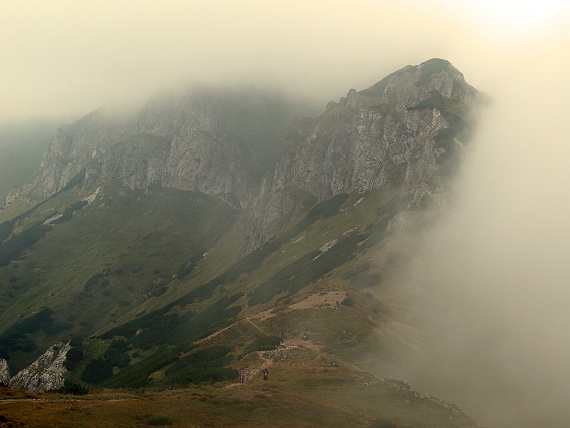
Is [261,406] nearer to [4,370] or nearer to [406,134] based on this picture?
[4,370]

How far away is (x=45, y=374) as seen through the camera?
4739 inches

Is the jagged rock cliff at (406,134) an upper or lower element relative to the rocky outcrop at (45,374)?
upper

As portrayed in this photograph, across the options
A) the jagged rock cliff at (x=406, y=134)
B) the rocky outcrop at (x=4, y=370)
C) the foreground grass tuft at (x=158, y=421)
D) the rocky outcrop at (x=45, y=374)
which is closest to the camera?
the foreground grass tuft at (x=158, y=421)

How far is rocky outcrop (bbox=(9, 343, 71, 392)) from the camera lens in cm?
11475

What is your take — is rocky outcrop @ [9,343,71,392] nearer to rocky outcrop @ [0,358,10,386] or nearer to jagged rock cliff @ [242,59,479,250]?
rocky outcrop @ [0,358,10,386]

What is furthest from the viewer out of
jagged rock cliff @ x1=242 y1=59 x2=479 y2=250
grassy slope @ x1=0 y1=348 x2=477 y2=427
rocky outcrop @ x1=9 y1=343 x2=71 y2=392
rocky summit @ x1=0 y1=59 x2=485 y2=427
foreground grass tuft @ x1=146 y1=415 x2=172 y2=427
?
jagged rock cliff @ x1=242 y1=59 x2=479 y2=250

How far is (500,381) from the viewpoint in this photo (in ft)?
207

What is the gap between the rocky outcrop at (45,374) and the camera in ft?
376

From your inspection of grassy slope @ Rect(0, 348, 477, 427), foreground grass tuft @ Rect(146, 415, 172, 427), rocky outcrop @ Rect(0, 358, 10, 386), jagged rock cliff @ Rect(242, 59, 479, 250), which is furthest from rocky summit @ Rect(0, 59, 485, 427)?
foreground grass tuft @ Rect(146, 415, 172, 427)

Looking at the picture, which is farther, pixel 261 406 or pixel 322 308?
pixel 322 308

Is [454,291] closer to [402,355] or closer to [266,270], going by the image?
[402,355]

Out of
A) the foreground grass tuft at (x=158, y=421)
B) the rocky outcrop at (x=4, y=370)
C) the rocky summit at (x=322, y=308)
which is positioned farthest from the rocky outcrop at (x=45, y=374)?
the foreground grass tuft at (x=158, y=421)

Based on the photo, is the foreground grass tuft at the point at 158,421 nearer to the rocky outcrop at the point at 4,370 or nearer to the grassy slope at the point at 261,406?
the grassy slope at the point at 261,406

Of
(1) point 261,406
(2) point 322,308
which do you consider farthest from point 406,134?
(1) point 261,406
